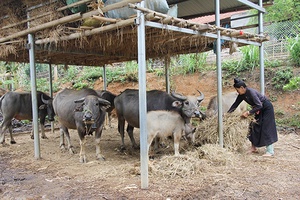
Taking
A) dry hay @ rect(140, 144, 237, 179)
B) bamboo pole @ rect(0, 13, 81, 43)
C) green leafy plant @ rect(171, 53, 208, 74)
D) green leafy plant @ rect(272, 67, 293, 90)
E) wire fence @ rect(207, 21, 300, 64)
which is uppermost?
wire fence @ rect(207, 21, 300, 64)

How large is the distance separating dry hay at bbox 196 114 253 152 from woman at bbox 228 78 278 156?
8.7 inches

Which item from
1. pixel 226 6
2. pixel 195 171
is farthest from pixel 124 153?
pixel 226 6

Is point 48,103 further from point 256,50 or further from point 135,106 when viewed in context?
point 256,50

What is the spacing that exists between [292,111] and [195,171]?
6589 mm

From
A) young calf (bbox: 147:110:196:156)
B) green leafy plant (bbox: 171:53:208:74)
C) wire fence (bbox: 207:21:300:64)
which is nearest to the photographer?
young calf (bbox: 147:110:196:156)

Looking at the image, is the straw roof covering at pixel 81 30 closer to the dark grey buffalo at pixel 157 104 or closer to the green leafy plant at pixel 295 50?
the dark grey buffalo at pixel 157 104

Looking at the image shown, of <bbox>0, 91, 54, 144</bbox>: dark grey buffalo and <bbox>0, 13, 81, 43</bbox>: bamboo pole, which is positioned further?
<bbox>0, 91, 54, 144</bbox>: dark grey buffalo

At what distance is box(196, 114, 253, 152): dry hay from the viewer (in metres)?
6.36

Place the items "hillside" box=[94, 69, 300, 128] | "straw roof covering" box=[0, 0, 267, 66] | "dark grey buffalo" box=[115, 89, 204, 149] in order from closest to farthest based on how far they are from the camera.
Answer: "straw roof covering" box=[0, 0, 267, 66], "dark grey buffalo" box=[115, 89, 204, 149], "hillside" box=[94, 69, 300, 128]

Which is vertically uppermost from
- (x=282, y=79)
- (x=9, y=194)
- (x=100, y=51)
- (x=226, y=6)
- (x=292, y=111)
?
(x=226, y=6)

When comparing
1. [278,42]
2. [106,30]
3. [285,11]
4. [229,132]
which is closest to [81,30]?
[106,30]

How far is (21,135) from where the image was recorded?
10266 mm

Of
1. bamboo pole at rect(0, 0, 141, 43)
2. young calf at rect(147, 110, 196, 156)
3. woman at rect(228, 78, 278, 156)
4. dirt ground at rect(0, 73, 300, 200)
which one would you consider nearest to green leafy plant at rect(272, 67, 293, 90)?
dirt ground at rect(0, 73, 300, 200)

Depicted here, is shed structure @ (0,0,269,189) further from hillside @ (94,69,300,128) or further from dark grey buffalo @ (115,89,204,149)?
hillside @ (94,69,300,128)
